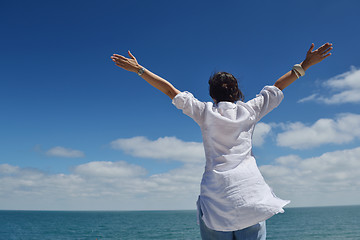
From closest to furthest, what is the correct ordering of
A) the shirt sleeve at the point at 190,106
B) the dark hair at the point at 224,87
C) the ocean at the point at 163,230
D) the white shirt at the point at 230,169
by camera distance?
the white shirt at the point at 230,169 → the shirt sleeve at the point at 190,106 → the dark hair at the point at 224,87 → the ocean at the point at 163,230

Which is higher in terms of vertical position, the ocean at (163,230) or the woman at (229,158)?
the woman at (229,158)

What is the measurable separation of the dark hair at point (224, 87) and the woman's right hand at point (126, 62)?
521mm

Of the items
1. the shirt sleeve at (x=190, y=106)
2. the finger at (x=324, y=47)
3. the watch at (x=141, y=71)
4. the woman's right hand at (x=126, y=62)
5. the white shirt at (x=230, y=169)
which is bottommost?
the white shirt at (x=230, y=169)

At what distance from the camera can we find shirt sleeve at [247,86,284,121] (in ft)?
5.95

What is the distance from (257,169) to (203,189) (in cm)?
33

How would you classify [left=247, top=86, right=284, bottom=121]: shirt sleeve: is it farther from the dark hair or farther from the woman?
the dark hair

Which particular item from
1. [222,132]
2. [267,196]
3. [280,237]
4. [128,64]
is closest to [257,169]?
[267,196]

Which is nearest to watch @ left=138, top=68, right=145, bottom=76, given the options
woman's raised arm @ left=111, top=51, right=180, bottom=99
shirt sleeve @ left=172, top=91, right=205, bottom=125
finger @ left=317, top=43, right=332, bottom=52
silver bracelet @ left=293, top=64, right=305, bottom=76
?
woman's raised arm @ left=111, top=51, right=180, bottom=99

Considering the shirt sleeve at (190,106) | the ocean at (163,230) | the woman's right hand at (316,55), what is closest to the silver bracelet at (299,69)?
the woman's right hand at (316,55)

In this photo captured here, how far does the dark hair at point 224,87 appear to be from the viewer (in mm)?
1795

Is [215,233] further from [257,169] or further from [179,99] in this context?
[179,99]

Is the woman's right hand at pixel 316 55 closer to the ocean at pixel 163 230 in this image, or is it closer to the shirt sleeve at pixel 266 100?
the shirt sleeve at pixel 266 100

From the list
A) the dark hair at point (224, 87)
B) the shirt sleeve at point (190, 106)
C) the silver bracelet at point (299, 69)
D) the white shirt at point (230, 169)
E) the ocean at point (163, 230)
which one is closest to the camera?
the white shirt at point (230, 169)

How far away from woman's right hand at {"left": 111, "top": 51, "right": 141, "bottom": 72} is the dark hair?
0.52 meters
